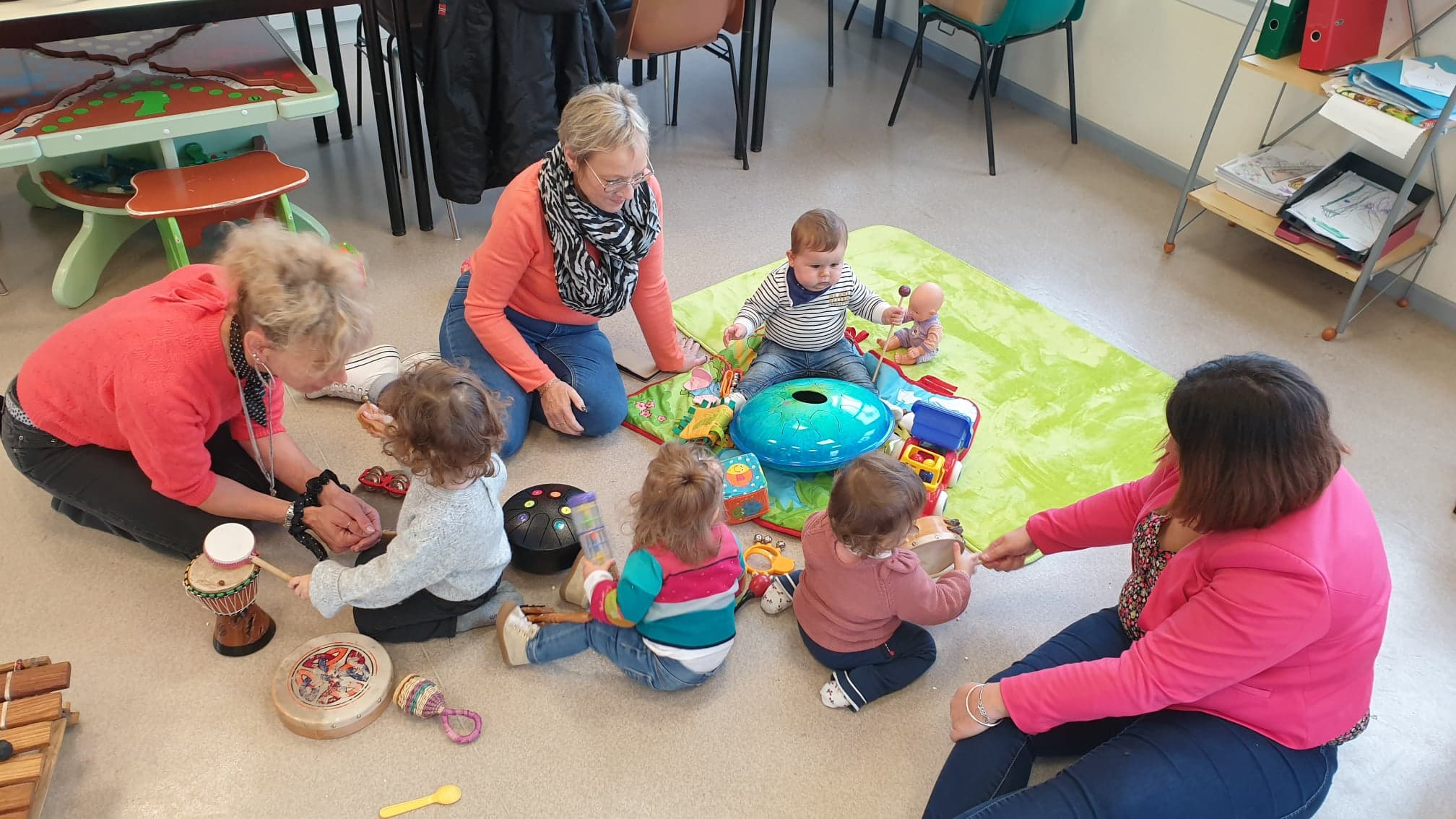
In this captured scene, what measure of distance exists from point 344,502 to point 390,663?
343 mm

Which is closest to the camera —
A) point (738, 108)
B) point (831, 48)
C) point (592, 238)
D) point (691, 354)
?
point (592, 238)

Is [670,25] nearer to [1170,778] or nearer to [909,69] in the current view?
[909,69]

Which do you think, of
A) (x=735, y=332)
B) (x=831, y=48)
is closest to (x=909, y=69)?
(x=831, y=48)

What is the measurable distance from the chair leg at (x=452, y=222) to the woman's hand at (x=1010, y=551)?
1.96m

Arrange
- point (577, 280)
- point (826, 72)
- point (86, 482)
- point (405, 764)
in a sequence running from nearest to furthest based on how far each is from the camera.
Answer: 1. point (405, 764)
2. point (86, 482)
3. point (577, 280)
4. point (826, 72)

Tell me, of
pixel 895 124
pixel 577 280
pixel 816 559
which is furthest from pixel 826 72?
pixel 816 559

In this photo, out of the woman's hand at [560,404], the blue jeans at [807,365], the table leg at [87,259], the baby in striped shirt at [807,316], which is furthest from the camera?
the table leg at [87,259]

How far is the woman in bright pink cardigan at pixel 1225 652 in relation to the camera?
4.41ft

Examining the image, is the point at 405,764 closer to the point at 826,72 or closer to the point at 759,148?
the point at 759,148

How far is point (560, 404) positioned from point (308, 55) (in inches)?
76.4

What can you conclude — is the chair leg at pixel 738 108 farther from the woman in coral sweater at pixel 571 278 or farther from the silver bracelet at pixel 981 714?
the silver bracelet at pixel 981 714

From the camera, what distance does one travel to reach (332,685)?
1810mm

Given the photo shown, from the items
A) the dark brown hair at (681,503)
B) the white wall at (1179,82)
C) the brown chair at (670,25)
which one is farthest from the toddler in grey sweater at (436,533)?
the white wall at (1179,82)

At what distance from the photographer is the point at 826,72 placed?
4.34 metres
